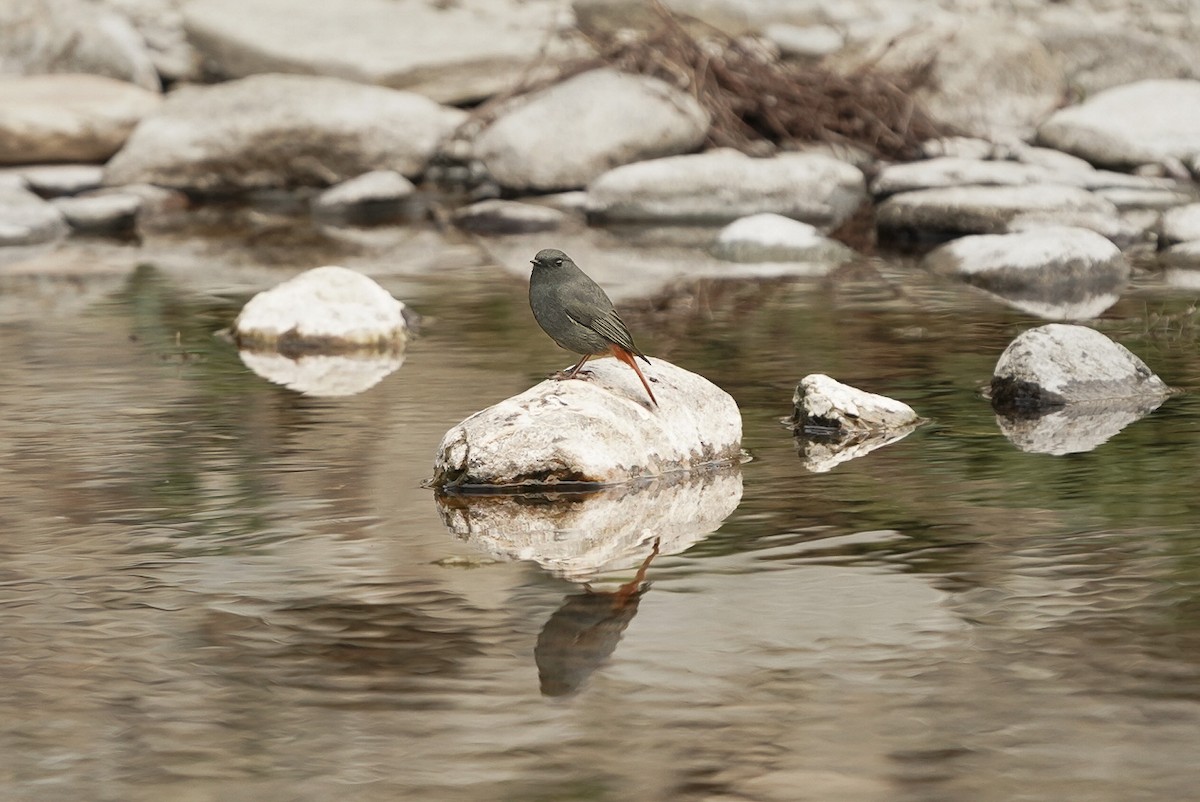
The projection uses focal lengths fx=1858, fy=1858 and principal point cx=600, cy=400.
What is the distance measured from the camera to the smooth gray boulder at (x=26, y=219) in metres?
13.0

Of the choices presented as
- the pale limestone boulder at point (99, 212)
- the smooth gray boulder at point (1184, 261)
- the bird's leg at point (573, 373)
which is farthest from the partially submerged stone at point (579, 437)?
the pale limestone boulder at point (99, 212)

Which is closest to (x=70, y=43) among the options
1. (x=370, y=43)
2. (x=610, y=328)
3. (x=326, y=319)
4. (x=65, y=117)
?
(x=65, y=117)

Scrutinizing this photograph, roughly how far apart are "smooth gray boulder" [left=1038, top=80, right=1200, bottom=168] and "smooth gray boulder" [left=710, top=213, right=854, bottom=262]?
3718 millimetres

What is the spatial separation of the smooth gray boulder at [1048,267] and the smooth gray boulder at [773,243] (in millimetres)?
1359

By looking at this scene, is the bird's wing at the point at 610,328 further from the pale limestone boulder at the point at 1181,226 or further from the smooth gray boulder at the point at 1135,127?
the smooth gray boulder at the point at 1135,127

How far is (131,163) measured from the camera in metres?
15.0

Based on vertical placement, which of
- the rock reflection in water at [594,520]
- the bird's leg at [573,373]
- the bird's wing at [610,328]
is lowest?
the rock reflection in water at [594,520]

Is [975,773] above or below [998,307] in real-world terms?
above

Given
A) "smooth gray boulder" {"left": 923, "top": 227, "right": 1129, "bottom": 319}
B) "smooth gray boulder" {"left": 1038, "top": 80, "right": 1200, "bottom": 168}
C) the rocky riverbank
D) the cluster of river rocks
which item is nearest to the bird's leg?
"smooth gray boulder" {"left": 923, "top": 227, "right": 1129, "bottom": 319}

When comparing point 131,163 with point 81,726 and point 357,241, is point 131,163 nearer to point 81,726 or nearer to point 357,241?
point 357,241

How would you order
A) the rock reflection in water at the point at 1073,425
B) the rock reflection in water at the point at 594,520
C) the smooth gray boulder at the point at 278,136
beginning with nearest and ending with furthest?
the rock reflection in water at the point at 594,520 → the rock reflection in water at the point at 1073,425 → the smooth gray boulder at the point at 278,136

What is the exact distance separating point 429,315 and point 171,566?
4.51 m

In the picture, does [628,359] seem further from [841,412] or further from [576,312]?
[841,412]

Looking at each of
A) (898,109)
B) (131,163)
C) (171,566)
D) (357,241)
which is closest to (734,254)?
(357,241)
